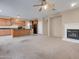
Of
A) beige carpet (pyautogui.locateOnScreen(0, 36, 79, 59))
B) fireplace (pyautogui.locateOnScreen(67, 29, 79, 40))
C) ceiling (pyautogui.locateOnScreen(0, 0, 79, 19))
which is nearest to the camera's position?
beige carpet (pyautogui.locateOnScreen(0, 36, 79, 59))

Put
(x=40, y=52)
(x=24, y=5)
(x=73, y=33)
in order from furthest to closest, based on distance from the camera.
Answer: (x=73, y=33)
(x=24, y=5)
(x=40, y=52)

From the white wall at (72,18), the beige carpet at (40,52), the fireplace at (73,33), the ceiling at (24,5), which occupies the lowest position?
the beige carpet at (40,52)

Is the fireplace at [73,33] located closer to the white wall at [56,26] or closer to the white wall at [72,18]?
the white wall at [72,18]

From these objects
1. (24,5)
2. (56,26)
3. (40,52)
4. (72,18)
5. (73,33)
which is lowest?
(40,52)

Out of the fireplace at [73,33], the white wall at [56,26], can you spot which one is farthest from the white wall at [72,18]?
the white wall at [56,26]

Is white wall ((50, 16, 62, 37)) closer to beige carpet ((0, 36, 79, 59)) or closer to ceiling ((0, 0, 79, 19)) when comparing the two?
ceiling ((0, 0, 79, 19))

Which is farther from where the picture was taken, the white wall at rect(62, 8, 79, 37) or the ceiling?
the white wall at rect(62, 8, 79, 37)

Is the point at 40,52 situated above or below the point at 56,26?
below

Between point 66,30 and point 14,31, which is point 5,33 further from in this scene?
point 66,30

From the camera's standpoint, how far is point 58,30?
9641mm

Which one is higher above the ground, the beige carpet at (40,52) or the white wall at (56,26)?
the white wall at (56,26)

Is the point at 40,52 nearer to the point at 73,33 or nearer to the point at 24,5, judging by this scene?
the point at 24,5

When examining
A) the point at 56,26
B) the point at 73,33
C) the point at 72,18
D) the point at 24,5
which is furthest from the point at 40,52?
the point at 56,26

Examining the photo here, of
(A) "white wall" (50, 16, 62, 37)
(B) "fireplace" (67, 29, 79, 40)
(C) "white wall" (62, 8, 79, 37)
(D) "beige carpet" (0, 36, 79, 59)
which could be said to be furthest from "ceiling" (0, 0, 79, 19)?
(D) "beige carpet" (0, 36, 79, 59)
